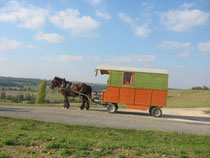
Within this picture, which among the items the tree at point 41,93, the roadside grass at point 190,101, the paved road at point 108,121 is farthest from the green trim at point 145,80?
the tree at point 41,93

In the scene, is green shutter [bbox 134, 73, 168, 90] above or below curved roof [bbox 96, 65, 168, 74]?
below

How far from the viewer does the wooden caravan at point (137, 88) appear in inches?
564

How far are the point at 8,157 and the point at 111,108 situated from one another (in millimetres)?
10356

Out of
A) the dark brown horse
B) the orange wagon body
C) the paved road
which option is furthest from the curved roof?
the paved road

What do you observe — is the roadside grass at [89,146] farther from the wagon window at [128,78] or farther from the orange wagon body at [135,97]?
the wagon window at [128,78]

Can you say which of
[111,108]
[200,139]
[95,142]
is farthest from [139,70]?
[95,142]

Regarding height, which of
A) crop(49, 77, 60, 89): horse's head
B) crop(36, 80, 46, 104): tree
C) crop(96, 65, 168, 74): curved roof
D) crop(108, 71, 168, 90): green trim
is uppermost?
crop(96, 65, 168, 74): curved roof

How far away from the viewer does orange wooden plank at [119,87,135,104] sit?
14.5m

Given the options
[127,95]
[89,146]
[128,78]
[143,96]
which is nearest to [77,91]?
[127,95]

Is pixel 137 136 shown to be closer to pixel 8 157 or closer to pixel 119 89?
pixel 8 157

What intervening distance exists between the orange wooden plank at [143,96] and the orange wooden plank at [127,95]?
38cm

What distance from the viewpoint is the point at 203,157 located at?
587cm

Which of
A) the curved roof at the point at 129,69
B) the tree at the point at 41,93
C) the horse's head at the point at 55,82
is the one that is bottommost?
the tree at the point at 41,93

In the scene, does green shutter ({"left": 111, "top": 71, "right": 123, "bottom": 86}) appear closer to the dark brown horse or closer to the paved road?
the dark brown horse
